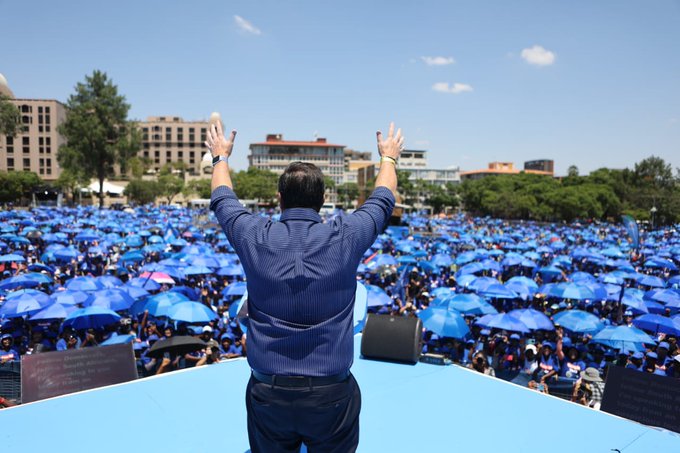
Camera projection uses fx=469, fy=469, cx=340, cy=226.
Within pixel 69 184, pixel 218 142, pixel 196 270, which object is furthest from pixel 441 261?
pixel 69 184

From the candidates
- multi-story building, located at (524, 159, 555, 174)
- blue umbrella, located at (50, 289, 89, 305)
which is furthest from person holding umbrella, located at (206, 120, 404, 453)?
Answer: multi-story building, located at (524, 159, 555, 174)

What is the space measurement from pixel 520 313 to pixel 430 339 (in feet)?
6.02

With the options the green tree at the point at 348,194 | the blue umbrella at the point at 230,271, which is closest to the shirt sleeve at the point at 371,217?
the blue umbrella at the point at 230,271

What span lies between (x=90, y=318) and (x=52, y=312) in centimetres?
82

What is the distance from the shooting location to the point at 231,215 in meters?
1.88

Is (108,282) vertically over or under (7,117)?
under

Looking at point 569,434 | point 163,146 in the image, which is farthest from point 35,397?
point 163,146

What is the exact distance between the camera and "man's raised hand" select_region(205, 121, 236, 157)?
2148 mm

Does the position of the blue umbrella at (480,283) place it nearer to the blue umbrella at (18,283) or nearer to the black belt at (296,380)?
the blue umbrella at (18,283)

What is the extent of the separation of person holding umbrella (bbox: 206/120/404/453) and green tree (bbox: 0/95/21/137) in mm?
30588

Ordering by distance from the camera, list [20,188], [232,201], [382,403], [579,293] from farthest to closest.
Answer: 1. [20,188]
2. [579,293]
3. [382,403]
4. [232,201]

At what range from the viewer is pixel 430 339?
9.42m

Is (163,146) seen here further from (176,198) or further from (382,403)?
(382,403)

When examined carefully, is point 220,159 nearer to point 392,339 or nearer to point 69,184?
point 392,339
